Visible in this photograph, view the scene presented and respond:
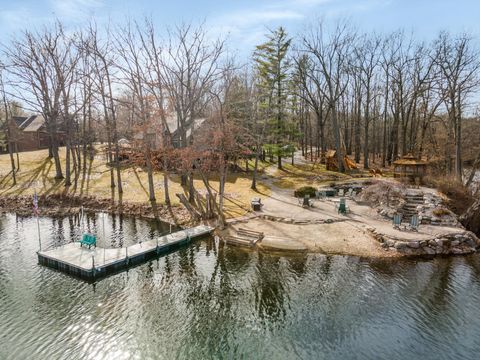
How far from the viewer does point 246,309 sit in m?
12.4

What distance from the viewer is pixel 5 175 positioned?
35.5 m

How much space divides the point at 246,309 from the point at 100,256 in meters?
8.80

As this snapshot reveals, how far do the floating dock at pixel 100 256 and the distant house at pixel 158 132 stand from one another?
10.2 m

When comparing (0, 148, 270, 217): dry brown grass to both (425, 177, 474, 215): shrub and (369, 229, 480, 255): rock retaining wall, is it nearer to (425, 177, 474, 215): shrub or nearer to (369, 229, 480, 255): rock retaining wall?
(369, 229, 480, 255): rock retaining wall

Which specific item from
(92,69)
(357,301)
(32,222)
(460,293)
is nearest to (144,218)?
(32,222)

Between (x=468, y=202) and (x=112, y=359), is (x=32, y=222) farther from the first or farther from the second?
(x=468, y=202)

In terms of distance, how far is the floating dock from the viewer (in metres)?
15.1

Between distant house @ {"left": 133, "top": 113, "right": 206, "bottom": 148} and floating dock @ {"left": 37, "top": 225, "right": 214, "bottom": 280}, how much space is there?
10.2 meters

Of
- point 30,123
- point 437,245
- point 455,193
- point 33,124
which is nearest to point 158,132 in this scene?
point 437,245

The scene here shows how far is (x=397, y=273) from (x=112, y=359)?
521 inches

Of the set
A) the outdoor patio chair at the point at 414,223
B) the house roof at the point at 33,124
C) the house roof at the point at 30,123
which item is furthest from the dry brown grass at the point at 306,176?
the house roof at the point at 30,123

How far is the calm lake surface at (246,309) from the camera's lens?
10219 mm

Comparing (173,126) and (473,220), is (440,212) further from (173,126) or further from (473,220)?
(173,126)

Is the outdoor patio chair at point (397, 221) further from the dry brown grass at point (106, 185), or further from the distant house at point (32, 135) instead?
the distant house at point (32, 135)
